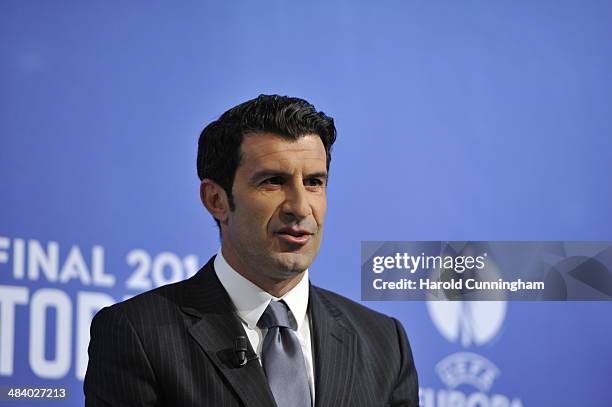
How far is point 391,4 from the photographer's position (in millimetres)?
3439

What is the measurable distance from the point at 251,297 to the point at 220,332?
0.12 meters

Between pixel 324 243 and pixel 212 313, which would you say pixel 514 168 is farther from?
pixel 212 313

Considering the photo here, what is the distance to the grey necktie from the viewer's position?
1891 mm

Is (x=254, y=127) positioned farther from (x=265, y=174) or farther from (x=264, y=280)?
(x=264, y=280)

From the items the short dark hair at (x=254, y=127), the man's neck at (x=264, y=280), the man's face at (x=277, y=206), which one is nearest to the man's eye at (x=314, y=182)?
the man's face at (x=277, y=206)

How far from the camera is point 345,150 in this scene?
11.0 feet

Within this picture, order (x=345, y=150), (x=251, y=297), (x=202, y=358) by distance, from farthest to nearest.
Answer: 1. (x=345, y=150)
2. (x=251, y=297)
3. (x=202, y=358)

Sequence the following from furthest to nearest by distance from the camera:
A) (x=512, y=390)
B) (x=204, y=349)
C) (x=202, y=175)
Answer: (x=512, y=390) → (x=202, y=175) → (x=204, y=349)

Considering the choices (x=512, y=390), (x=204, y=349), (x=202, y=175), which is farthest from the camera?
(x=512, y=390)

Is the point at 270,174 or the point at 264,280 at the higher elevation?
the point at 270,174

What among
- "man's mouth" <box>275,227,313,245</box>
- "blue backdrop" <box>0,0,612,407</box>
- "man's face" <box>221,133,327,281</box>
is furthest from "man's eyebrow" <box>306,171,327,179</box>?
"blue backdrop" <box>0,0,612,407</box>

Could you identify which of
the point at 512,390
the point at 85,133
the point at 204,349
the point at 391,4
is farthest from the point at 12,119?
the point at 512,390

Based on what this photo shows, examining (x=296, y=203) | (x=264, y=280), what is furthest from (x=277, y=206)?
(x=264, y=280)

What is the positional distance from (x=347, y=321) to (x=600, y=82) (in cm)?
188
